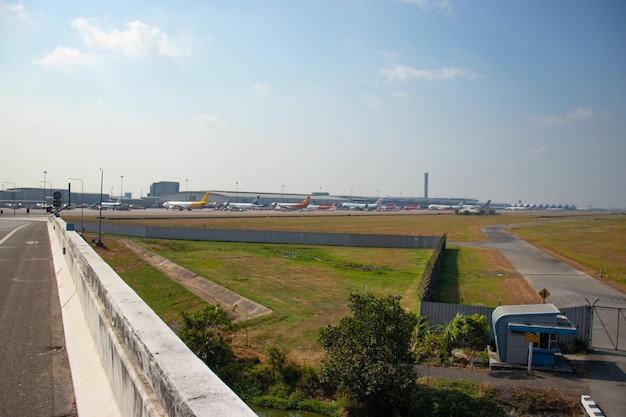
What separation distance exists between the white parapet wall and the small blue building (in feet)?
48.0

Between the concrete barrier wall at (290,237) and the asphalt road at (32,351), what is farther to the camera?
the concrete barrier wall at (290,237)

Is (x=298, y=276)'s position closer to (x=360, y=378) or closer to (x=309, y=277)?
(x=309, y=277)

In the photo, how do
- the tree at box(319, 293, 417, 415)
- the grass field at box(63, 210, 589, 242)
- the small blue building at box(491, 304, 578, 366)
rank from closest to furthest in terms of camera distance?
the tree at box(319, 293, 417, 415) → the small blue building at box(491, 304, 578, 366) → the grass field at box(63, 210, 589, 242)

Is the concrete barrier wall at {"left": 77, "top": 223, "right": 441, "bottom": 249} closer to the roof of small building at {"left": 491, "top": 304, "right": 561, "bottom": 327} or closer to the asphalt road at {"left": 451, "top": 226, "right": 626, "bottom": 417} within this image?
the asphalt road at {"left": 451, "top": 226, "right": 626, "bottom": 417}

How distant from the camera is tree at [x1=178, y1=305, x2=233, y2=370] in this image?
58.8 ft

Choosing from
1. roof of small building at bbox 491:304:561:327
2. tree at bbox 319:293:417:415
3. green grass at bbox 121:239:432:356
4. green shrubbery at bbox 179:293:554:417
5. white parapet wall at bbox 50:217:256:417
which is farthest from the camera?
green grass at bbox 121:239:432:356

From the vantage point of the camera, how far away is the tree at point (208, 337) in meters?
17.9

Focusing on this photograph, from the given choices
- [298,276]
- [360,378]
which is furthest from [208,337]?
[298,276]

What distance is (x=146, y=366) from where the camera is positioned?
19.5 feet

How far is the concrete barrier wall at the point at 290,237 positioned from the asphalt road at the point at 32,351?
40.9 meters

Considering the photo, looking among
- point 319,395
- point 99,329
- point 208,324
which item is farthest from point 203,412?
point 208,324

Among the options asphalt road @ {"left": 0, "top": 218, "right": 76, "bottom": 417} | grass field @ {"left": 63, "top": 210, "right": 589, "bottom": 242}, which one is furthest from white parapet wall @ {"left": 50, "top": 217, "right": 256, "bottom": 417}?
grass field @ {"left": 63, "top": 210, "right": 589, "bottom": 242}

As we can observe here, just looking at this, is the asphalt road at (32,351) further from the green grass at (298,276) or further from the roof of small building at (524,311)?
the roof of small building at (524,311)

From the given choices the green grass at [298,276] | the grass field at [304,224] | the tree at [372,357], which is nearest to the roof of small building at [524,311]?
the tree at [372,357]
